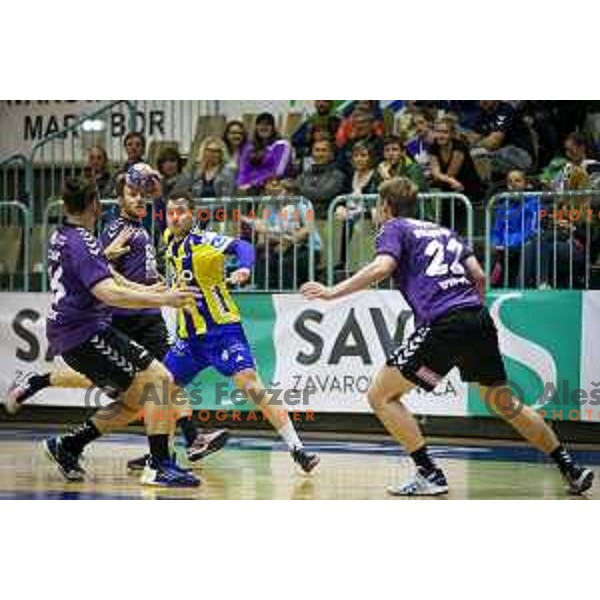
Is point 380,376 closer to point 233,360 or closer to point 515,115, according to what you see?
point 233,360

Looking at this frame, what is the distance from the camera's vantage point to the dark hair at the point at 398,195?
878cm

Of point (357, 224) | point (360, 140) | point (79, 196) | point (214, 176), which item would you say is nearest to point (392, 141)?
point (360, 140)

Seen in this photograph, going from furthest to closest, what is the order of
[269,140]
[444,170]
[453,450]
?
[269,140], [444,170], [453,450]

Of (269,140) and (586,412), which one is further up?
(269,140)

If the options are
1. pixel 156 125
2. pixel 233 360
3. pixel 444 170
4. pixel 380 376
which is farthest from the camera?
pixel 156 125

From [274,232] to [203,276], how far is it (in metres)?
3.39

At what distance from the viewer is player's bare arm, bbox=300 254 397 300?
26.5 feet

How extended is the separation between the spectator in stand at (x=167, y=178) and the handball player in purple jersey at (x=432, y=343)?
5.74m

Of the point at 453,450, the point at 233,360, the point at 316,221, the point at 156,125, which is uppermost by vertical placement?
the point at 156,125

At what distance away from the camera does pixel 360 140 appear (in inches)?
560

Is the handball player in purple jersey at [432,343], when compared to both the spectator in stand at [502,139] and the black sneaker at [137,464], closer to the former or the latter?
the black sneaker at [137,464]

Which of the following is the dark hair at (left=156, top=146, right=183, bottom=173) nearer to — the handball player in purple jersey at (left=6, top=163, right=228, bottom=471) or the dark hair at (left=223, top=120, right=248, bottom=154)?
the dark hair at (left=223, top=120, right=248, bottom=154)

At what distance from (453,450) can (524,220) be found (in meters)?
2.16

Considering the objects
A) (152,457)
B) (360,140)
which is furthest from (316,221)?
(152,457)
